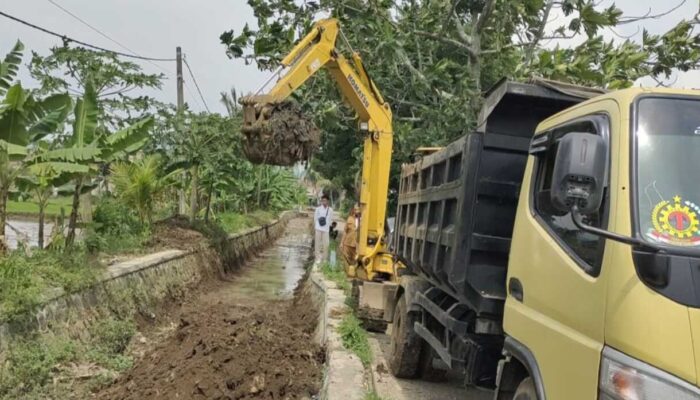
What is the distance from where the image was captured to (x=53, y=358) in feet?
23.9

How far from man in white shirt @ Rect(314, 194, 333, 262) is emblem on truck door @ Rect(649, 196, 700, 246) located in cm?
1346

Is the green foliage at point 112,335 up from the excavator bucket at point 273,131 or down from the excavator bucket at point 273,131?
down

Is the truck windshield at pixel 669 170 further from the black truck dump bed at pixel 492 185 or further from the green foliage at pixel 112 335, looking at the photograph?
the green foliage at pixel 112 335

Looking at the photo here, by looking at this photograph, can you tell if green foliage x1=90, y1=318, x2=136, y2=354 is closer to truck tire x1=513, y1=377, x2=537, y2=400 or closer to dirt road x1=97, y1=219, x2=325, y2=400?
dirt road x1=97, y1=219, x2=325, y2=400

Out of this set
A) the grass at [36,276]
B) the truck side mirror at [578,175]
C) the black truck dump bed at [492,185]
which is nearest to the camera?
the truck side mirror at [578,175]

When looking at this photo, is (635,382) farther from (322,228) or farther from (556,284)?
(322,228)

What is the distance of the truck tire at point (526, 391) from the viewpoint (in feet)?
10.8

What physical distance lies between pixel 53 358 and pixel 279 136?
377 cm

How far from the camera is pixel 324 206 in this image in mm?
15984

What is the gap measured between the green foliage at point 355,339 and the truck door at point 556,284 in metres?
3.64

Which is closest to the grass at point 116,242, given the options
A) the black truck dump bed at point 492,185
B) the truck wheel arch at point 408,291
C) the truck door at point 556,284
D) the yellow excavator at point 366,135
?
the yellow excavator at point 366,135

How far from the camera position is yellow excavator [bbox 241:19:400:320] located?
854 cm

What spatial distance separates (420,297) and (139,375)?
12.6 feet

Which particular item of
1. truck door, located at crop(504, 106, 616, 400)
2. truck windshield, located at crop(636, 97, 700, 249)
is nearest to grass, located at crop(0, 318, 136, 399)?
truck door, located at crop(504, 106, 616, 400)
